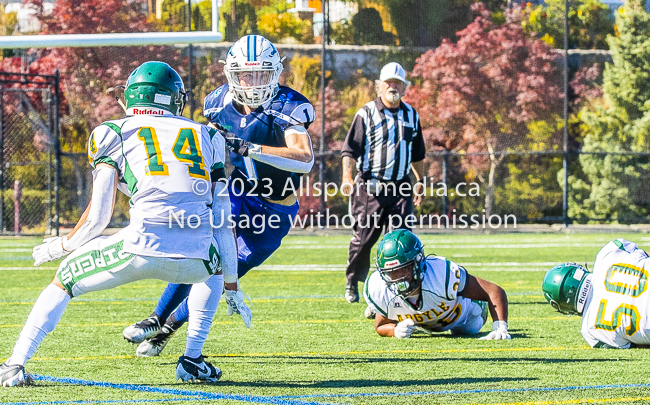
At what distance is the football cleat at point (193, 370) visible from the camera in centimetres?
394

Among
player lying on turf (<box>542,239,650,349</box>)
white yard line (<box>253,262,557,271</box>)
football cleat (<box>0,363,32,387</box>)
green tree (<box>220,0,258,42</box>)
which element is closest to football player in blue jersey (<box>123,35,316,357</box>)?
football cleat (<box>0,363,32,387</box>)

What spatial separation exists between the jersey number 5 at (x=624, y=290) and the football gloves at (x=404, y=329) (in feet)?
3.82

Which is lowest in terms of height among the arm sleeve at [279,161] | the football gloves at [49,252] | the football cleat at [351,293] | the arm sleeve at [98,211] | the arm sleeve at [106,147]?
the football cleat at [351,293]

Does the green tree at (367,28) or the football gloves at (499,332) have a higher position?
the green tree at (367,28)

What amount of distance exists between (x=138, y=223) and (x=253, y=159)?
1279 millimetres

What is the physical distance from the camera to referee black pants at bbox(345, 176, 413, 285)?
290 inches

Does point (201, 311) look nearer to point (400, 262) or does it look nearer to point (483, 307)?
point (400, 262)

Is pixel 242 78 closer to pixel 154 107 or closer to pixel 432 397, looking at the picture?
pixel 154 107

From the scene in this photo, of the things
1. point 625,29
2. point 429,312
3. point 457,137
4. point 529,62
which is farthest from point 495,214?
point 429,312

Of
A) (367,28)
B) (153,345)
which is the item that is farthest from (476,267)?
(367,28)

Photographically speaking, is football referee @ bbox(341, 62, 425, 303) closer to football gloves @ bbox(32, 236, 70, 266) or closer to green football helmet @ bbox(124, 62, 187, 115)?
green football helmet @ bbox(124, 62, 187, 115)

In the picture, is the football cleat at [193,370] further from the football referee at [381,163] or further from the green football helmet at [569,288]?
the football referee at [381,163]

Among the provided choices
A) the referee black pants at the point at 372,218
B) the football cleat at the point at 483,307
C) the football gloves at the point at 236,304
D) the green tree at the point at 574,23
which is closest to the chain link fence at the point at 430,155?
the green tree at the point at 574,23

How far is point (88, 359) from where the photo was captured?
465 cm
